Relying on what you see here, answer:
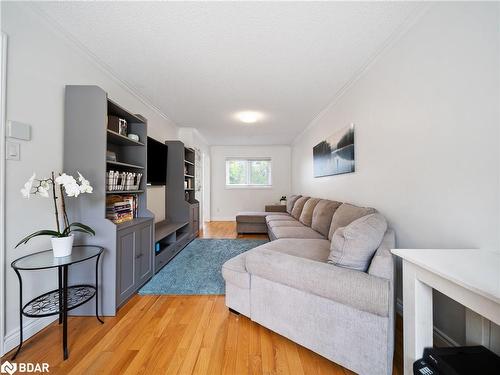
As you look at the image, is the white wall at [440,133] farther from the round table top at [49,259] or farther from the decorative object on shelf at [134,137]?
the decorative object on shelf at [134,137]

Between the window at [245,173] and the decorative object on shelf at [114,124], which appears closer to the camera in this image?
the decorative object on shelf at [114,124]

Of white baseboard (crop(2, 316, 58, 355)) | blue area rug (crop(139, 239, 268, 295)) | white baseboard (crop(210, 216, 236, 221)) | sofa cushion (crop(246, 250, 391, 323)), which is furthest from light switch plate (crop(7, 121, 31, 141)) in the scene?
white baseboard (crop(210, 216, 236, 221))

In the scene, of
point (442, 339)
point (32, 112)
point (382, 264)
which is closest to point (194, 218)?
point (32, 112)

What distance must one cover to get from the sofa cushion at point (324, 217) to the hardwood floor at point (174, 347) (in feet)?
3.81

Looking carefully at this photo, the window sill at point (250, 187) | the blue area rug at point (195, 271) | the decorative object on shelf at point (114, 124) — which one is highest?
the decorative object on shelf at point (114, 124)

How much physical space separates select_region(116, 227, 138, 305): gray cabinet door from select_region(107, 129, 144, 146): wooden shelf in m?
0.91

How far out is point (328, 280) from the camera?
1.19m

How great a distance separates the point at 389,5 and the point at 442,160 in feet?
3.79

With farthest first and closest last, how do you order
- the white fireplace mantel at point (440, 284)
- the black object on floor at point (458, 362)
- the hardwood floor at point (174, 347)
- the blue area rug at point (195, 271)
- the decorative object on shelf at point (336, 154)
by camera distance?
1. the decorative object on shelf at point (336, 154)
2. the blue area rug at point (195, 271)
3. the hardwood floor at point (174, 347)
4. the black object on floor at point (458, 362)
5. the white fireplace mantel at point (440, 284)

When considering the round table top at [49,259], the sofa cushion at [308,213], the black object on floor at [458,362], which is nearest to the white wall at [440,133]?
the black object on floor at [458,362]

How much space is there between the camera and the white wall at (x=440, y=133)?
1072 millimetres

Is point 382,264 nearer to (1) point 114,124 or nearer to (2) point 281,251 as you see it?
(2) point 281,251

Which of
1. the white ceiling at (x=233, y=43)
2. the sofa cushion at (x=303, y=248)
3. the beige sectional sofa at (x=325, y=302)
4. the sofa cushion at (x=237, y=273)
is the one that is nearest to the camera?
the beige sectional sofa at (x=325, y=302)

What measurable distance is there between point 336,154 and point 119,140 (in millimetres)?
2820
